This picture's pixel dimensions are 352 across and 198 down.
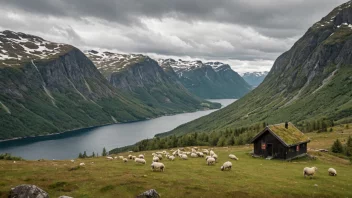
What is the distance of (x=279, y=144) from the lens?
68438 millimetres

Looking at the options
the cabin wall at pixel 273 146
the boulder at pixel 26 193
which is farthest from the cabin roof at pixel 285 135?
the boulder at pixel 26 193

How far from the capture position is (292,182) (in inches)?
1686

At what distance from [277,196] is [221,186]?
6.32 meters

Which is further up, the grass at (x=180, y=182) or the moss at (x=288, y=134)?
the moss at (x=288, y=134)

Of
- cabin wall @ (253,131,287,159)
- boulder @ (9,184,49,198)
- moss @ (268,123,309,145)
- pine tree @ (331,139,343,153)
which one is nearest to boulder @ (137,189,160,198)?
boulder @ (9,184,49,198)

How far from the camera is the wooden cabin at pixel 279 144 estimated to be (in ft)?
222

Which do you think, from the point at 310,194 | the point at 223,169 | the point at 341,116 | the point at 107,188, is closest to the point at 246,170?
the point at 223,169

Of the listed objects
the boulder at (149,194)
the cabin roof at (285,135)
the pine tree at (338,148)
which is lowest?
the boulder at (149,194)

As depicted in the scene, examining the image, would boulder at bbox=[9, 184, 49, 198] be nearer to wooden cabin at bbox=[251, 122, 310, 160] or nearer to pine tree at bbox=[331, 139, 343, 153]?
wooden cabin at bbox=[251, 122, 310, 160]

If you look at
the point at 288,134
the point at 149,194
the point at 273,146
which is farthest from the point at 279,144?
the point at 149,194

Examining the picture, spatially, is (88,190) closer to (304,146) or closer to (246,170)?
(246,170)

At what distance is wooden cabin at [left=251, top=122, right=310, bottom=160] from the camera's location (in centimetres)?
6781

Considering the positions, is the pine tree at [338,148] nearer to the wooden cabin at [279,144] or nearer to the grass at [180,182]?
the wooden cabin at [279,144]

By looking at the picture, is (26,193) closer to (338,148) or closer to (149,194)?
(149,194)
